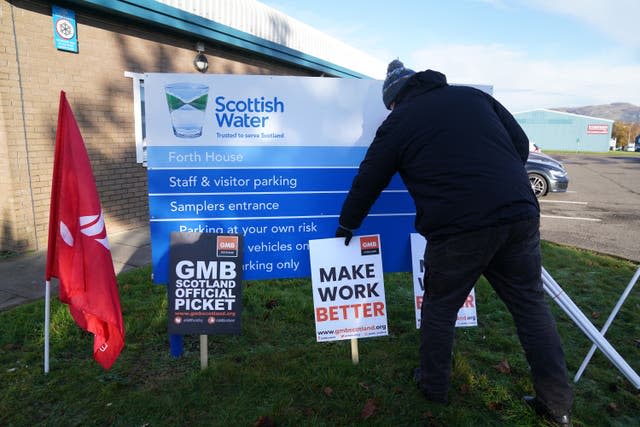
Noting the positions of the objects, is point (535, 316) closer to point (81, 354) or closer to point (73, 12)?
point (81, 354)

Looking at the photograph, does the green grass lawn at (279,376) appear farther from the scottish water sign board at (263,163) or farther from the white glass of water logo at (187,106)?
the white glass of water logo at (187,106)

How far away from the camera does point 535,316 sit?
8.31ft

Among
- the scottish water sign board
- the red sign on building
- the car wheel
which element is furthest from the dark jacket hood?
the red sign on building

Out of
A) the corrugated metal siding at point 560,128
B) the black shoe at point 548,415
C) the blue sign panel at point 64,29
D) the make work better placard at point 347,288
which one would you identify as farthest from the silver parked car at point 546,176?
the corrugated metal siding at point 560,128

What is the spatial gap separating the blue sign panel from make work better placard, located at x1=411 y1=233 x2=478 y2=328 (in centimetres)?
547

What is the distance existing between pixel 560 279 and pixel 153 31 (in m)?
7.16

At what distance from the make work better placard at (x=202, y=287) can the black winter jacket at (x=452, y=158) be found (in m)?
1.27

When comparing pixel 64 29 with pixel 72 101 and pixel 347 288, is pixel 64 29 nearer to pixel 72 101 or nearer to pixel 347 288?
pixel 72 101

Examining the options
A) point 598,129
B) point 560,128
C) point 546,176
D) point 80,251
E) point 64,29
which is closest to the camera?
point 80,251

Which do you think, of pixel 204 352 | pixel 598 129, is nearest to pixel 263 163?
pixel 204 352

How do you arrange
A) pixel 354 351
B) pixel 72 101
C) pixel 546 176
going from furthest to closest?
pixel 546 176, pixel 72 101, pixel 354 351

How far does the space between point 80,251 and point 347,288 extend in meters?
1.81

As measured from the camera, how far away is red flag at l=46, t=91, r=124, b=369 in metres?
2.88

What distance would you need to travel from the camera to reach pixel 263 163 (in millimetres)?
3291
